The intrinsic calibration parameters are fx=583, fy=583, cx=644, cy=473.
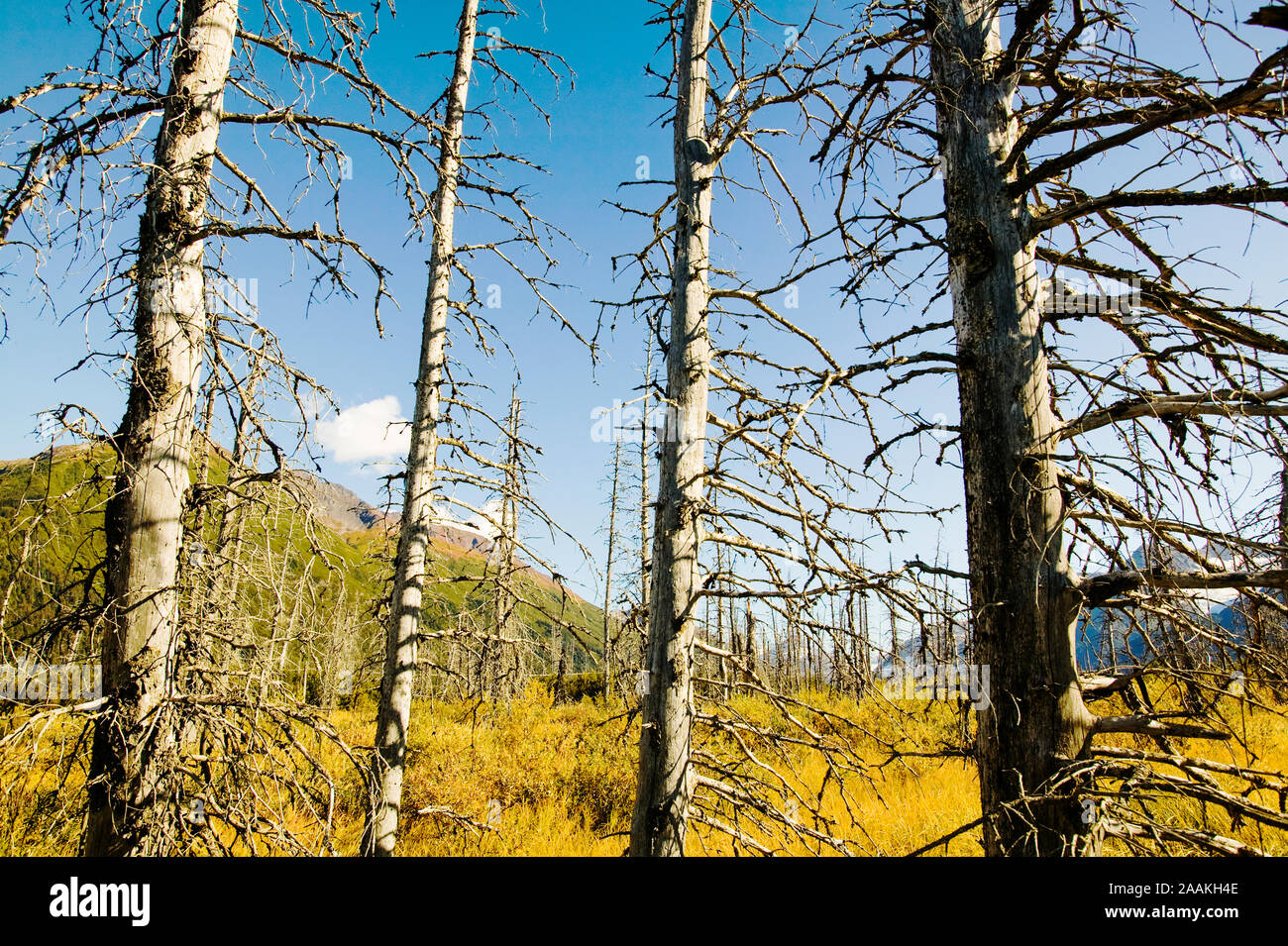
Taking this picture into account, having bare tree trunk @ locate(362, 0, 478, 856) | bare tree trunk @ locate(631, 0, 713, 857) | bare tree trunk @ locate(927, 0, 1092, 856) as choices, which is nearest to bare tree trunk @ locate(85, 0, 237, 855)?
bare tree trunk @ locate(362, 0, 478, 856)

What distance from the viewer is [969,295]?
9.26 feet

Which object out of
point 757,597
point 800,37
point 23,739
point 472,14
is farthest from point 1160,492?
point 472,14

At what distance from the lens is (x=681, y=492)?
12.2 ft

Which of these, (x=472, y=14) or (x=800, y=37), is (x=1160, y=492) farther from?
(x=472, y=14)

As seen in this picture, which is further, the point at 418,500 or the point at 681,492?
the point at 418,500

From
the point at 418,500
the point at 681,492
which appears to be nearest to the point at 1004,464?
the point at 681,492

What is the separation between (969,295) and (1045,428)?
0.73 metres

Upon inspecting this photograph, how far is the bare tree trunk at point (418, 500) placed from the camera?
552 centimetres

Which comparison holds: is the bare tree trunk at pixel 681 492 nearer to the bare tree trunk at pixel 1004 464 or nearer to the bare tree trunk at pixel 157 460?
the bare tree trunk at pixel 1004 464

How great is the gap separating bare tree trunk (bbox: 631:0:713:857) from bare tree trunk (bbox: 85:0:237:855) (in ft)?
8.04

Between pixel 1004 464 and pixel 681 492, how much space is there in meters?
1.76

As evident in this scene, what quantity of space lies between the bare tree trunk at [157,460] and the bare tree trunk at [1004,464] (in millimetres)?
3832

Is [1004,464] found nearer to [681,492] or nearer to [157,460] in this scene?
[681,492]
